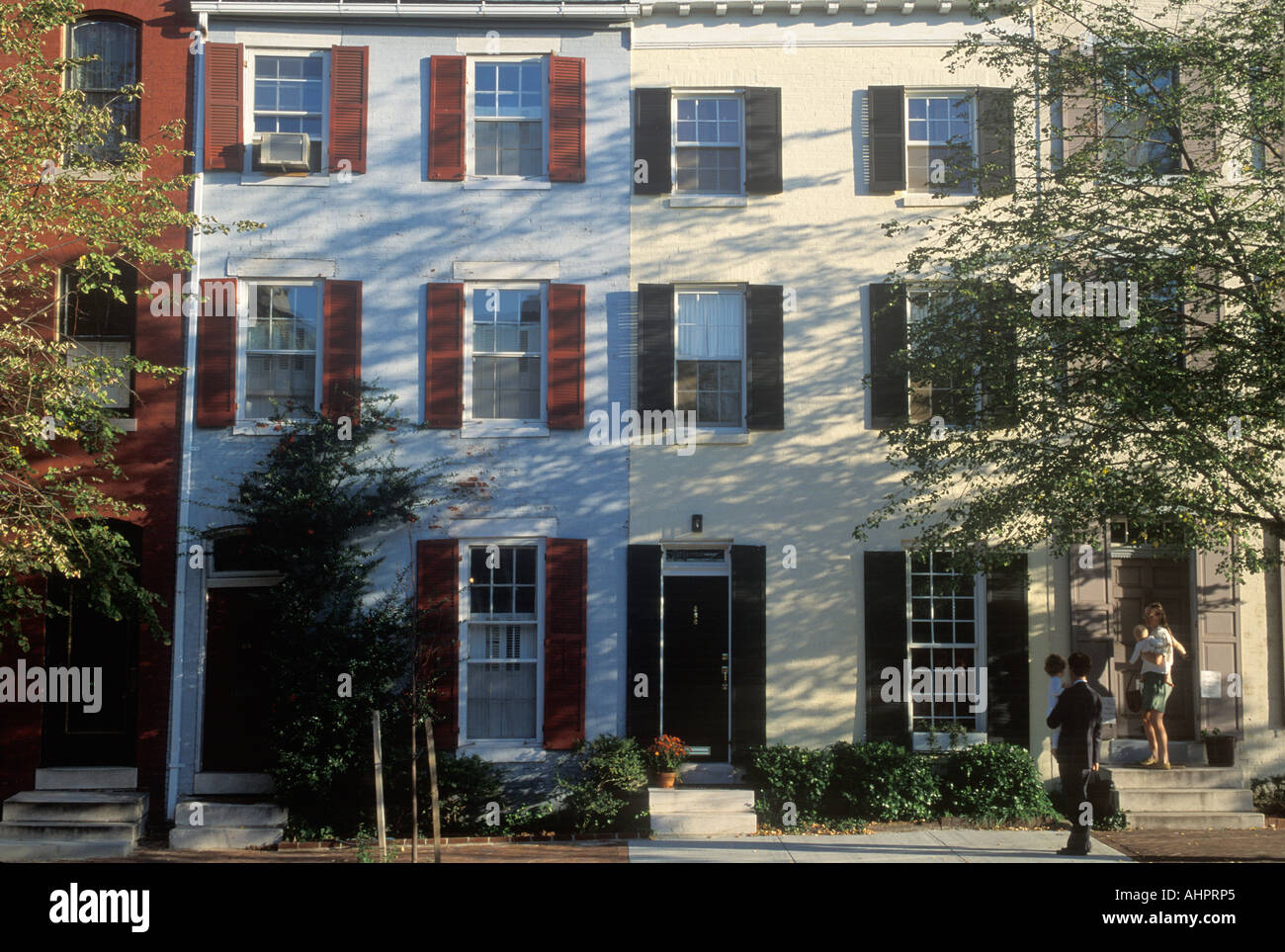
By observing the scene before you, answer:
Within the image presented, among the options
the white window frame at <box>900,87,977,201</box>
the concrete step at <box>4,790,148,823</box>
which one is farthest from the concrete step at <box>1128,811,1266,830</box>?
the concrete step at <box>4,790,148,823</box>

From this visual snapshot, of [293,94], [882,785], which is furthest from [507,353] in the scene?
[882,785]

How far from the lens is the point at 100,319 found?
13359 mm

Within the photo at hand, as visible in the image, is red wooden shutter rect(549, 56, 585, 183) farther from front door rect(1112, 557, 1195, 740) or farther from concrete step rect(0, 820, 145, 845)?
concrete step rect(0, 820, 145, 845)

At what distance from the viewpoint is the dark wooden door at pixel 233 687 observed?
41.7ft

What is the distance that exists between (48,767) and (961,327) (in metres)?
11.3

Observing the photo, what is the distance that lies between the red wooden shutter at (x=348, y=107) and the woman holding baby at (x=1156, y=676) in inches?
428

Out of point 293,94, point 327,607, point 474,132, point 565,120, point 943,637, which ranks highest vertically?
point 293,94

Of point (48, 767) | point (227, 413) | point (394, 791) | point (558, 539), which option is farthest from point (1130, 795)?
point (48, 767)

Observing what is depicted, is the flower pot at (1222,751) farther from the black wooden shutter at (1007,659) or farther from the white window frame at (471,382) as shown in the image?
the white window frame at (471,382)

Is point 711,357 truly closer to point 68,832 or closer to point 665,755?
point 665,755

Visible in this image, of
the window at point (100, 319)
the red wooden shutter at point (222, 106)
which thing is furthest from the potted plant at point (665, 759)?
the red wooden shutter at point (222, 106)

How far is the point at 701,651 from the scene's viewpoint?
515 inches

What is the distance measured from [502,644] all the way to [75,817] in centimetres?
Result: 500

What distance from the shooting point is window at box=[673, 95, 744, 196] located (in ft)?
45.0
